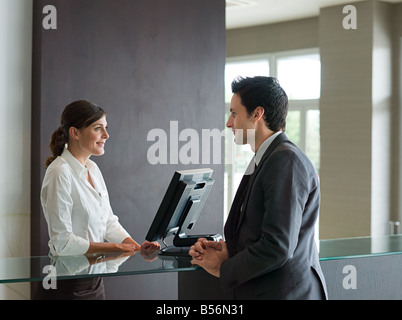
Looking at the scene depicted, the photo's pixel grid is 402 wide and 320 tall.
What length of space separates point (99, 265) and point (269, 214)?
2.62 ft

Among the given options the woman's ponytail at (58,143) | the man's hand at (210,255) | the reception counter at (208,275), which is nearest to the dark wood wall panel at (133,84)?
the woman's ponytail at (58,143)

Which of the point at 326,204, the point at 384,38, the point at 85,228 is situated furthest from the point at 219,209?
the point at 384,38

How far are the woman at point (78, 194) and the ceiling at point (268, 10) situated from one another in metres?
4.35

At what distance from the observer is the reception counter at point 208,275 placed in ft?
7.38

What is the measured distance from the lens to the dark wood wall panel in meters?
3.89

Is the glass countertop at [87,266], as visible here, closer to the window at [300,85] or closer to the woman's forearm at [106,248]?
the woman's forearm at [106,248]

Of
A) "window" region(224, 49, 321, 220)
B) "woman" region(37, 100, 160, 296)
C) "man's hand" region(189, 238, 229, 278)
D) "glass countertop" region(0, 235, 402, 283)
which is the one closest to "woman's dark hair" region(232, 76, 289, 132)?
"man's hand" region(189, 238, 229, 278)

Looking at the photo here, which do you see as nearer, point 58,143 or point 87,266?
point 87,266

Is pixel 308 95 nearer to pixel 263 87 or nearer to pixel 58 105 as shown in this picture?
pixel 58 105

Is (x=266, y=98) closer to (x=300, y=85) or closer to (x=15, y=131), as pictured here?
(x=15, y=131)

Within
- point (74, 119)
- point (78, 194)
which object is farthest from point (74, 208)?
point (74, 119)

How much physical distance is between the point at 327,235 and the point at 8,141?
15.1ft

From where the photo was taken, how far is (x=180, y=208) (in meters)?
2.63

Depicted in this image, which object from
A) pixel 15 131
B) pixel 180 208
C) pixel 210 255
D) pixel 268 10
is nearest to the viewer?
pixel 210 255
